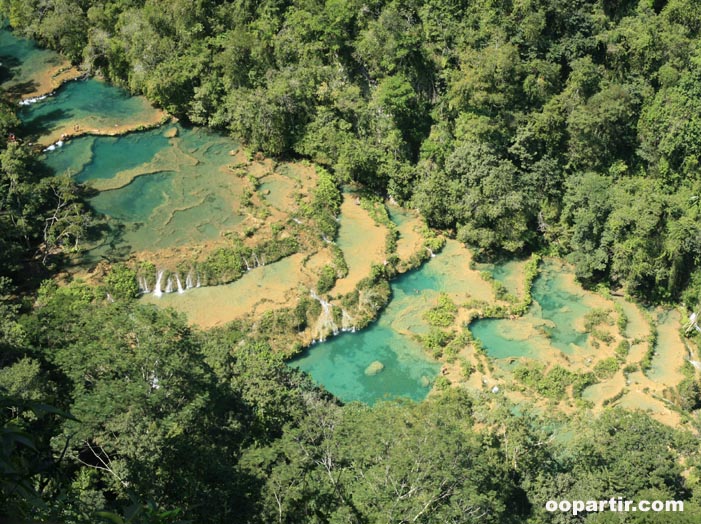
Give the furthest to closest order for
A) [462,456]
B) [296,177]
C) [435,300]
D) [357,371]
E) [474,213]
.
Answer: [296,177]
[474,213]
[435,300]
[357,371]
[462,456]

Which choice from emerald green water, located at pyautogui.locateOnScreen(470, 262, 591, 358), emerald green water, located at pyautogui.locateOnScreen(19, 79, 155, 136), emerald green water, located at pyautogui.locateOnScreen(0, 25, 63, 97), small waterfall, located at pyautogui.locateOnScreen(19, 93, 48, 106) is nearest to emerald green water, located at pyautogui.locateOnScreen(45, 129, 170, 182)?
emerald green water, located at pyautogui.locateOnScreen(19, 79, 155, 136)

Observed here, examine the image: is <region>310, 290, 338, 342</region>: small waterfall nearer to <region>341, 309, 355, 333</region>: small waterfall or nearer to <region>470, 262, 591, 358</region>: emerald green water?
<region>341, 309, 355, 333</region>: small waterfall

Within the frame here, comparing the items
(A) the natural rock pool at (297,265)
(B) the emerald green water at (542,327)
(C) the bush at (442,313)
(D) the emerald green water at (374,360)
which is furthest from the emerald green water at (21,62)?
(B) the emerald green water at (542,327)

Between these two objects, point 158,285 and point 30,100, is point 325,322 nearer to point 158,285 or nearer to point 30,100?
point 158,285

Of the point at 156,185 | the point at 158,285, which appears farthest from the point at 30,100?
the point at 158,285

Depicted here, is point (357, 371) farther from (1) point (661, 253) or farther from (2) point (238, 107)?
(2) point (238, 107)

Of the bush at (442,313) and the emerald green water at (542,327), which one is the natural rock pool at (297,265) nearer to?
the emerald green water at (542,327)

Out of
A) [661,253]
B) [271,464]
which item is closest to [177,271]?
[271,464]
